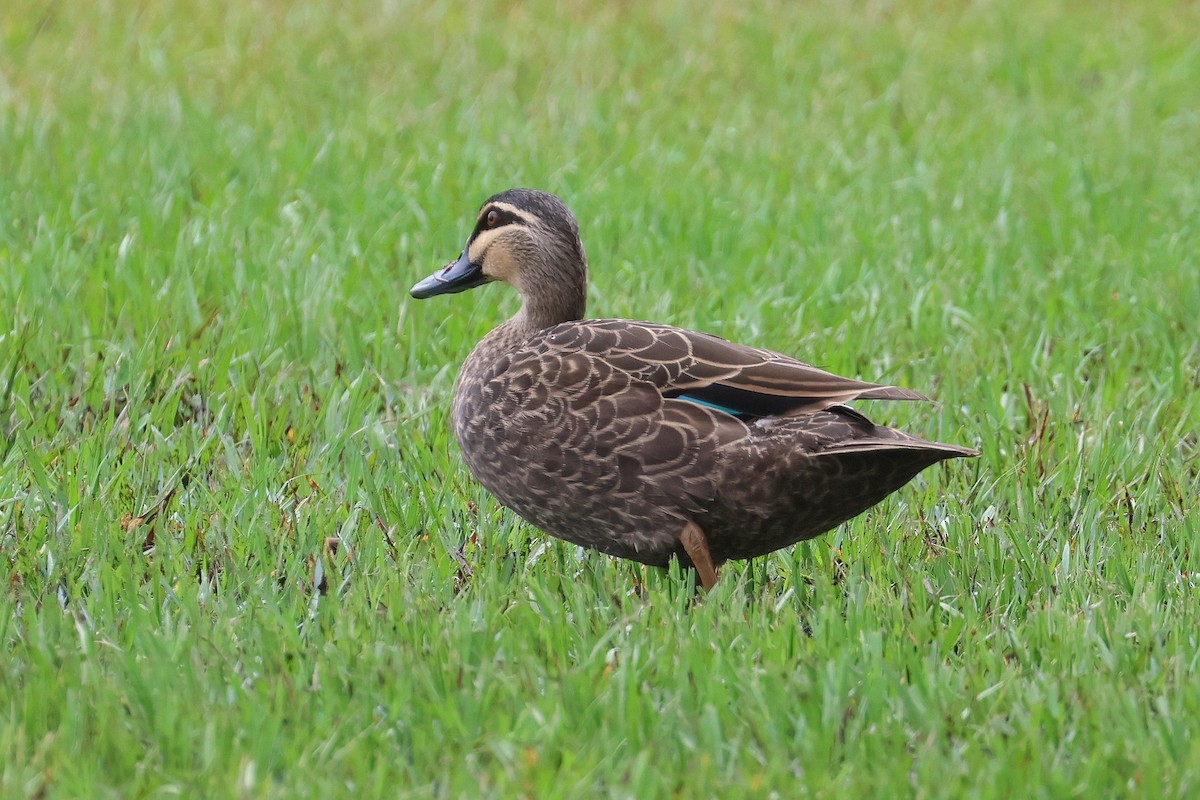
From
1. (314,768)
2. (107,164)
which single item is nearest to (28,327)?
(107,164)

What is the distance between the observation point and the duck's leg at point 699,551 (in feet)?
13.4

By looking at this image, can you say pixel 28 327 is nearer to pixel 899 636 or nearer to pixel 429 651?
pixel 429 651

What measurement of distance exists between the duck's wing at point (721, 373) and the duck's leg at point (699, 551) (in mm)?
323

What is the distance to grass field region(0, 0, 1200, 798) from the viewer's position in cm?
330

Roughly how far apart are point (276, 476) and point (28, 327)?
1.34m

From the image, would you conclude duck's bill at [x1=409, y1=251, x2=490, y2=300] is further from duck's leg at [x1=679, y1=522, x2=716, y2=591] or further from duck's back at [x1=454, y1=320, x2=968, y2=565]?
duck's leg at [x1=679, y1=522, x2=716, y2=591]

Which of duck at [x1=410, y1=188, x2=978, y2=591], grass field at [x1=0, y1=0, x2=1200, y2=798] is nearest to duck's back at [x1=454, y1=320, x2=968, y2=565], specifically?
duck at [x1=410, y1=188, x2=978, y2=591]

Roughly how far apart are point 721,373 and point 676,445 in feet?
0.83

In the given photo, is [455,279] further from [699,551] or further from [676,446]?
[699,551]

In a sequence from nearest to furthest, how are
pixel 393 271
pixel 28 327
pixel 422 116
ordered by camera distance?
1. pixel 28 327
2. pixel 393 271
3. pixel 422 116

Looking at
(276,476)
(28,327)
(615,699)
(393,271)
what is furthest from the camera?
(393,271)

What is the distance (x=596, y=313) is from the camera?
249 inches

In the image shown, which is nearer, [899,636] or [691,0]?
[899,636]

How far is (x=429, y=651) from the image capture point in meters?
3.64
